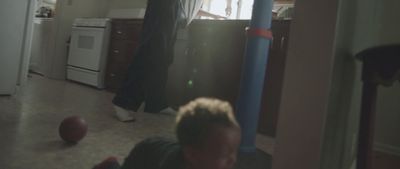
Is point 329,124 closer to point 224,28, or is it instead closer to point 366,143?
point 366,143

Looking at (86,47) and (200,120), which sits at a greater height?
(86,47)

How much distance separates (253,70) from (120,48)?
2.39m

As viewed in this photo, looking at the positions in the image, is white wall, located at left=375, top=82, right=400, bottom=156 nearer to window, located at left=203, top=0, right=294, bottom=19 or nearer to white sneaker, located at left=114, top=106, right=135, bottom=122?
window, located at left=203, top=0, right=294, bottom=19

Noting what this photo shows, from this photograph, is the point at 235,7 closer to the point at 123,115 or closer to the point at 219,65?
the point at 219,65

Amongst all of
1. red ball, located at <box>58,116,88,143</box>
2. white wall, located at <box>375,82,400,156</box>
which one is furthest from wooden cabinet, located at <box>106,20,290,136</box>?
red ball, located at <box>58,116,88,143</box>

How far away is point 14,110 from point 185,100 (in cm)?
125

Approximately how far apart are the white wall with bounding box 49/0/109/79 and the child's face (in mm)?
4127

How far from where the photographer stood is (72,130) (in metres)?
1.44

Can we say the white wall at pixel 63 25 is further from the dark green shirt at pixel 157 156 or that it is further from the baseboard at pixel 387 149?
the dark green shirt at pixel 157 156

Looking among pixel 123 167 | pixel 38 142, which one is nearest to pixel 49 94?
pixel 38 142

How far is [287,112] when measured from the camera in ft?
3.42

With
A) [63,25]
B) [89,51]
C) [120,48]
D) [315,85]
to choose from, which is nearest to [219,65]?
[120,48]

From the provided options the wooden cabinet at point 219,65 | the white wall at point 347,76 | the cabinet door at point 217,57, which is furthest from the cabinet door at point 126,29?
the white wall at point 347,76

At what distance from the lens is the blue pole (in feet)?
4.91
